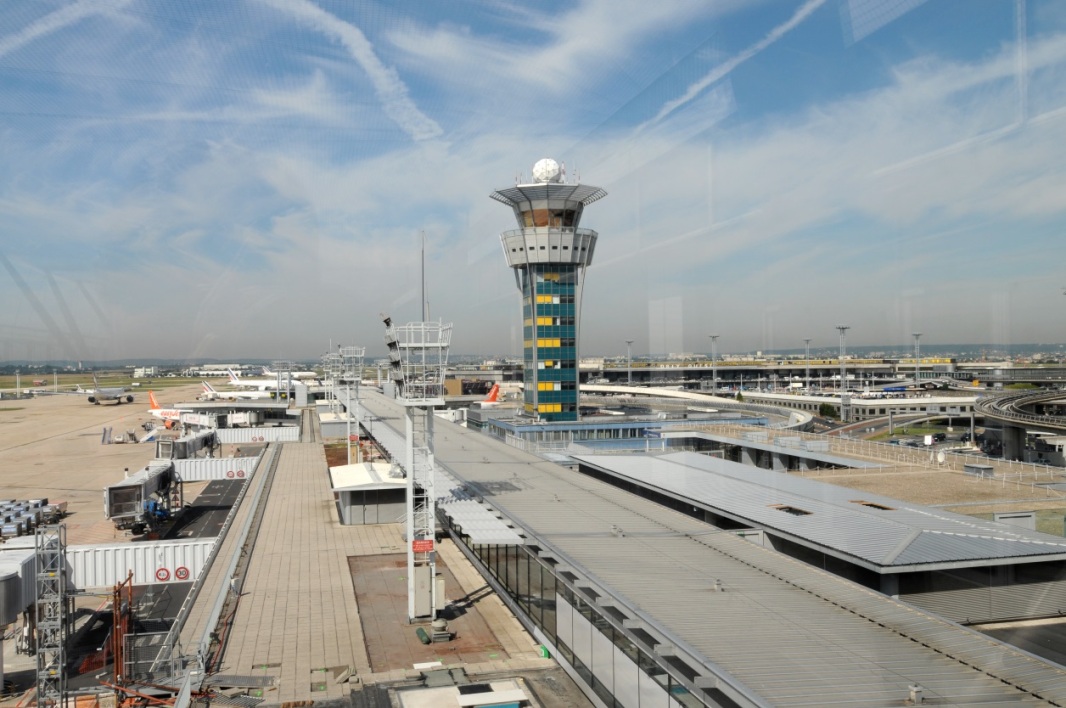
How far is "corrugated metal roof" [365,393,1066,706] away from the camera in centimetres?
561

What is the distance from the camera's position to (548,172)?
33062 mm

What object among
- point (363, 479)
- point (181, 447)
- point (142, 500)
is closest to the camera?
point (363, 479)

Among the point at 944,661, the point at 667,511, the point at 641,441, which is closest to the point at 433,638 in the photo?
the point at 667,511

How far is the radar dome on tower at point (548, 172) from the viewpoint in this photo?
32750mm

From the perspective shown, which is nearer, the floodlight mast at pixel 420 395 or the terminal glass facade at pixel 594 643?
the terminal glass facade at pixel 594 643

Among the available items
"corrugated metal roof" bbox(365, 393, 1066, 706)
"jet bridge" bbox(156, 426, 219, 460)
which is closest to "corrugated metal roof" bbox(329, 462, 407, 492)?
"corrugated metal roof" bbox(365, 393, 1066, 706)

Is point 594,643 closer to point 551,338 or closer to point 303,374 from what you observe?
point 551,338

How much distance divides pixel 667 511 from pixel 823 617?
19.6ft

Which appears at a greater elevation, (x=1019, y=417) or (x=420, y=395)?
(x=420, y=395)

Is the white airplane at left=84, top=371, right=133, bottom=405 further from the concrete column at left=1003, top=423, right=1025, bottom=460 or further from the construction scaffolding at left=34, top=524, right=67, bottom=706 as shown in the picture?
the concrete column at left=1003, top=423, right=1025, bottom=460

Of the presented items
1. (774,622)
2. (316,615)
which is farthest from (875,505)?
(316,615)

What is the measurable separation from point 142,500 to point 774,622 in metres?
18.0

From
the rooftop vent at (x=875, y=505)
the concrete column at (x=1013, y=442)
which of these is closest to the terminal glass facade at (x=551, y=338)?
the concrete column at (x=1013, y=442)

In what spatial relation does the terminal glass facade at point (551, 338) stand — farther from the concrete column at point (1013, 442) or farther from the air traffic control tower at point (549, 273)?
the concrete column at point (1013, 442)
